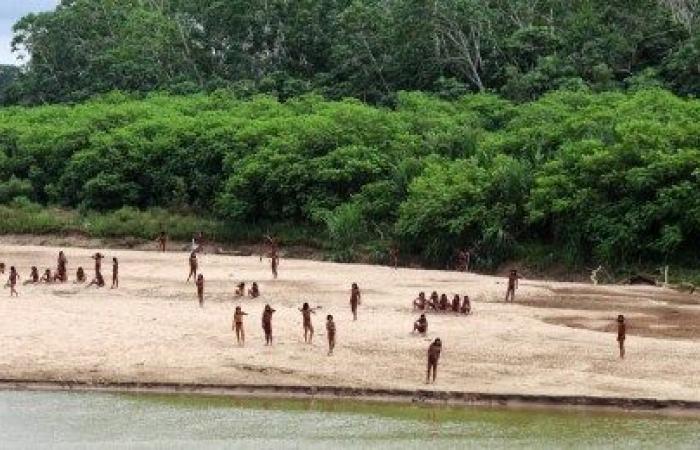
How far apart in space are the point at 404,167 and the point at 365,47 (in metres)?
23.8

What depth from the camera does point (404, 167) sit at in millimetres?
60938

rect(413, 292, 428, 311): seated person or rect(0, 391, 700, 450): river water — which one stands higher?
rect(413, 292, 428, 311): seated person

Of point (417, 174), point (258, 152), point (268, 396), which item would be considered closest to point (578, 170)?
point (417, 174)

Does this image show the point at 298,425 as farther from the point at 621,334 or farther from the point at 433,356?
the point at 621,334

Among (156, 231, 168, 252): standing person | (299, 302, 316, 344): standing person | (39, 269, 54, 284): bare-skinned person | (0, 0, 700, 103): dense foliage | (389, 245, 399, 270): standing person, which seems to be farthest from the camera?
(0, 0, 700, 103): dense foliage

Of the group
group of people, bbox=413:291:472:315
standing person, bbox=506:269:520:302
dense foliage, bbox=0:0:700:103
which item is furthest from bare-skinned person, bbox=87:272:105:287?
dense foliage, bbox=0:0:700:103

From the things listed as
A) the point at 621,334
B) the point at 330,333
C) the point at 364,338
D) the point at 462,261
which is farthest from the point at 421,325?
the point at 462,261

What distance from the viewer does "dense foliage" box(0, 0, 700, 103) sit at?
2933 inches

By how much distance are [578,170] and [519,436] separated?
2892cm

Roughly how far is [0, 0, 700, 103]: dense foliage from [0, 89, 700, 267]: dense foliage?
5.67m

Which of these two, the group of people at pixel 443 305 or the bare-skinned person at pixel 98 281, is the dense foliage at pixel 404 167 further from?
the bare-skinned person at pixel 98 281

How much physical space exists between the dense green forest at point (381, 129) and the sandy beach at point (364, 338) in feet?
18.5

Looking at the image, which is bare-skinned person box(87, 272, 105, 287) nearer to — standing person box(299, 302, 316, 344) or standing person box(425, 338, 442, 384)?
standing person box(299, 302, 316, 344)

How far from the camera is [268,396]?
3016cm
